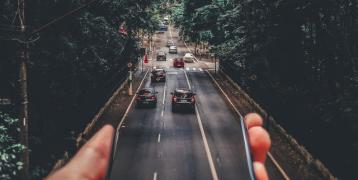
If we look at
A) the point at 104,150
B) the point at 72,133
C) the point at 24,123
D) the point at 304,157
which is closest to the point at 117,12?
the point at 72,133

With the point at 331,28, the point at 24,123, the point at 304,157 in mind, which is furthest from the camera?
the point at 331,28

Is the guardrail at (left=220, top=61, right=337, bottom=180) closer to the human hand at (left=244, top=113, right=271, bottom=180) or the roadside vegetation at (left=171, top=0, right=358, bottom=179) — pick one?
the roadside vegetation at (left=171, top=0, right=358, bottom=179)

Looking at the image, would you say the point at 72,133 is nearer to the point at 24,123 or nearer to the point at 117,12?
the point at 24,123

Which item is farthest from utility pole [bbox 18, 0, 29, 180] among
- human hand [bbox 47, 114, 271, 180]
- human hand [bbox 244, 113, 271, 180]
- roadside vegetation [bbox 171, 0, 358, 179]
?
roadside vegetation [bbox 171, 0, 358, 179]

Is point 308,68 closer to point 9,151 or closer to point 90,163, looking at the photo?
point 9,151

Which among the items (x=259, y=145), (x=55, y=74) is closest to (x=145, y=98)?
(x=55, y=74)

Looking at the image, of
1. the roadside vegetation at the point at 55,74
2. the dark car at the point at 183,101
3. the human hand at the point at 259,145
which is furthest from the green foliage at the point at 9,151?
the dark car at the point at 183,101
